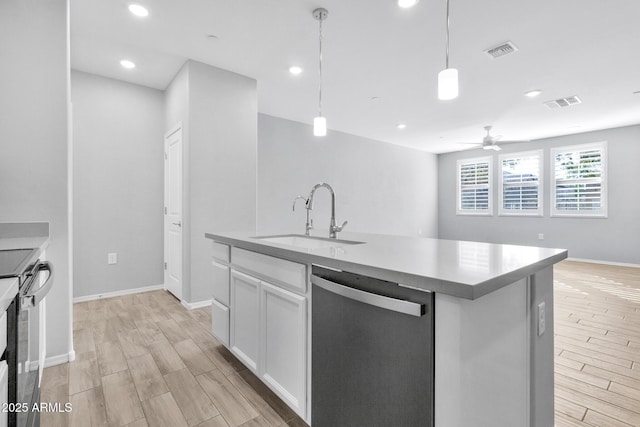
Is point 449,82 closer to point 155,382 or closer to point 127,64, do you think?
point 155,382

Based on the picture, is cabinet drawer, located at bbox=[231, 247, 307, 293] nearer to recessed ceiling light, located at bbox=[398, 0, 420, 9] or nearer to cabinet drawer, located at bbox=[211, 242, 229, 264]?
cabinet drawer, located at bbox=[211, 242, 229, 264]

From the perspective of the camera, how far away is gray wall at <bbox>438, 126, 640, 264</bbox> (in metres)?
5.99

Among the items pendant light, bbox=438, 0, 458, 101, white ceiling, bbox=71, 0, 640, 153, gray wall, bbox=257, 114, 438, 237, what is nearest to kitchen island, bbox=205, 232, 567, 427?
pendant light, bbox=438, 0, 458, 101

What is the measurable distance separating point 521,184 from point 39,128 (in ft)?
27.9

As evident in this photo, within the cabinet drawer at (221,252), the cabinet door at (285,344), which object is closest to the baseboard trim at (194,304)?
the cabinet drawer at (221,252)

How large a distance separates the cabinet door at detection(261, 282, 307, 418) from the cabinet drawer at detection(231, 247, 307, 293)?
0.17 ft

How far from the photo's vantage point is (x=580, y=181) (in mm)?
6566

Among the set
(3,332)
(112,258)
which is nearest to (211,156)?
(112,258)

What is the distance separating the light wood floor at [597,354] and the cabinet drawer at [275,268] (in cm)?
151

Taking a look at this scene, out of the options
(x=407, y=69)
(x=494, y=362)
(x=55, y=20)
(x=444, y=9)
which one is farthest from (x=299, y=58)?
(x=494, y=362)

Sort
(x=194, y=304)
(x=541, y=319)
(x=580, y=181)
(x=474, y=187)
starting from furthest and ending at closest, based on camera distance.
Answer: (x=474, y=187)
(x=580, y=181)
(x=194, y=304)
(x=541, y=319)

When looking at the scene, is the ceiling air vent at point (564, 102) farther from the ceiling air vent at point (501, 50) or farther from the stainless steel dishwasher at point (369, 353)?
the stainless steel dishwasher at point (369, 353)

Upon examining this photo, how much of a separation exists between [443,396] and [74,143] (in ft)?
14.2

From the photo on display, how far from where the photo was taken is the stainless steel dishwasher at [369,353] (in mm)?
941
